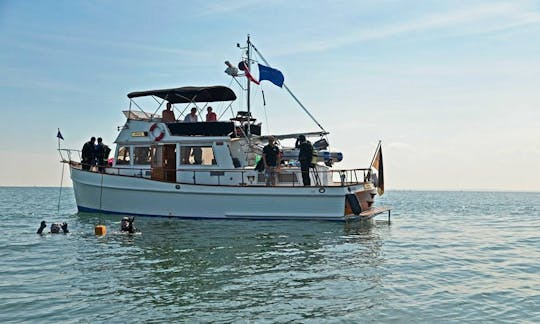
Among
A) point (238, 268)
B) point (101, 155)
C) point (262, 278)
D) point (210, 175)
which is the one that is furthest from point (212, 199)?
point (262, 278)

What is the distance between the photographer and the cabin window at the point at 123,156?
1973cm

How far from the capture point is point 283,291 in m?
7.83

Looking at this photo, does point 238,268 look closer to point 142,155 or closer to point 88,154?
point 142,155

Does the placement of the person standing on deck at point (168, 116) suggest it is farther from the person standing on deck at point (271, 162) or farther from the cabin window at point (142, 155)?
the person standing on deck at point (271, 162)

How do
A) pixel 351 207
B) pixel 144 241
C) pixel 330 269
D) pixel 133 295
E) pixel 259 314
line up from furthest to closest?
1. pixel 351 207
2. pixel 144 241
3. pixel 330 269
4. pixel 133 295
5. pixel 259 314

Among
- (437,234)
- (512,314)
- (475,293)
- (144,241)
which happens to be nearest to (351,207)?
(437,234)

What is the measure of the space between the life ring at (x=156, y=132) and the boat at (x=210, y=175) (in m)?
0.04

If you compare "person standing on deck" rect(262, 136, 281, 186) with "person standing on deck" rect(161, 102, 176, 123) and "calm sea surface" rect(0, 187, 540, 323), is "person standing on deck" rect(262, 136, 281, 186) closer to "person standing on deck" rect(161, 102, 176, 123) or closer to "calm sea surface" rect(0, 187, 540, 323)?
"calm sea surface" rect(0, 187, 540, 323)

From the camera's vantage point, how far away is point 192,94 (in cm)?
1938

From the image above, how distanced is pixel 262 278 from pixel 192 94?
39.7ft

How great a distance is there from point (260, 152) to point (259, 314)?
1328 cm

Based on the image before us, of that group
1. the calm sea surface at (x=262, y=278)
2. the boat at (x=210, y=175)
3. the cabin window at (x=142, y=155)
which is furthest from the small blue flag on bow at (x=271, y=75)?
the calm sea surface at (x=262, y=278)

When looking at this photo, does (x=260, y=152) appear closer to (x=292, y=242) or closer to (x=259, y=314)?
(x=292, y=242)

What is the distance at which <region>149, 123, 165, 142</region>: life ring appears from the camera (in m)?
19.0
